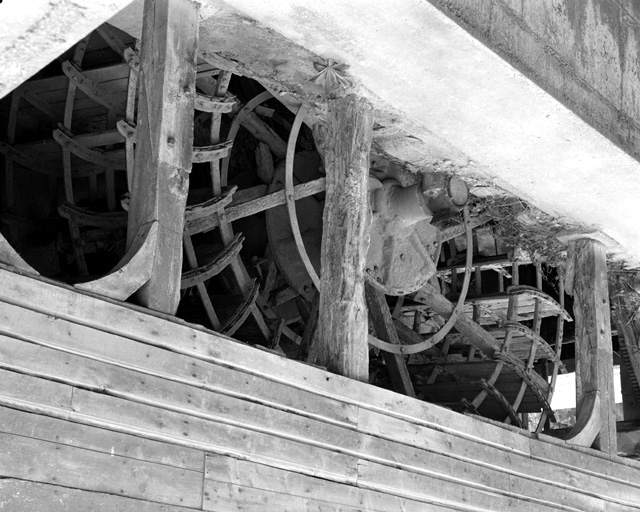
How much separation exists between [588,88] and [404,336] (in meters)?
3.58

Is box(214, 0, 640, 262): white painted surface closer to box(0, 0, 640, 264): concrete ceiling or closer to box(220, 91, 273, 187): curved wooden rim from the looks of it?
box(0, 0, 640, 264): concrete ceiling

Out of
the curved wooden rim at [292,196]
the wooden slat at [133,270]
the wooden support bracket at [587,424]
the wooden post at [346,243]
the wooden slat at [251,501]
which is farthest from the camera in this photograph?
the wooden support bracket at [587,424]

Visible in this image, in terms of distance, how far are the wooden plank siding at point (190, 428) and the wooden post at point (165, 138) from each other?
0.96ft

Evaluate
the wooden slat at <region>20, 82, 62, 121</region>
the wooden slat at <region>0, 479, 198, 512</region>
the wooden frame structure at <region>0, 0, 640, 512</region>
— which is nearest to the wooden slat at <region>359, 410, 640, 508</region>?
the wooden frame structure at <region>0, 0, 640, 512</region>

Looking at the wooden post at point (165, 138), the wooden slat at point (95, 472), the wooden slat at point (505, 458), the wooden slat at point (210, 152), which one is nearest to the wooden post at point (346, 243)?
the wooden slat at point (505, 458)

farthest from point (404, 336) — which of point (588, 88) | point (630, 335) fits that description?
point (588, 88)

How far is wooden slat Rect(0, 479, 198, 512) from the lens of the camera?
13.0 ft

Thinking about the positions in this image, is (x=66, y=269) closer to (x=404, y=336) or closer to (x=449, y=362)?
(x=404, y=336)

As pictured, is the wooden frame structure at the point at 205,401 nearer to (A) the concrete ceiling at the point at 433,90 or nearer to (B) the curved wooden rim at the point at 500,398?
(A) the concrete ceiling at the point at 433,90

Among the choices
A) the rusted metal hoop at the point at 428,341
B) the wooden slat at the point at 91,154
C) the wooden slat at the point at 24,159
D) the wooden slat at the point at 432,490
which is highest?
the wooden slat at the point at 24,159

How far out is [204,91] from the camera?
7414 mm

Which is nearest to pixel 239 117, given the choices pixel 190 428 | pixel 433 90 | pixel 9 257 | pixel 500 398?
pixel 433 90

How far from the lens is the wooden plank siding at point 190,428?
4129 mm

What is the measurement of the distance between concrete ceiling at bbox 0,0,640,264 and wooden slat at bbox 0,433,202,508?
7.43ft
